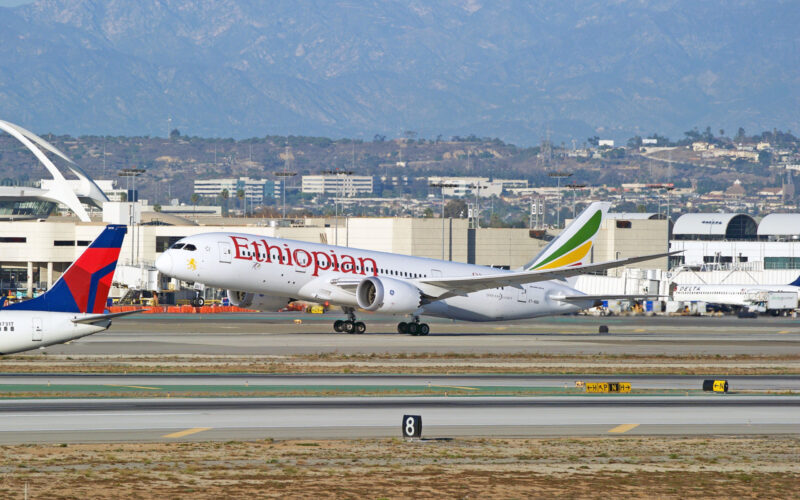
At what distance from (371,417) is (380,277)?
35.9 meters

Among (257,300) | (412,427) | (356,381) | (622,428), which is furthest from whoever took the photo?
(257,300)

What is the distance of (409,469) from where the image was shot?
2539 centimetres

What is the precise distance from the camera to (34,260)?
156750 millimetres

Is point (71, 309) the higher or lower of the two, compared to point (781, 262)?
lower

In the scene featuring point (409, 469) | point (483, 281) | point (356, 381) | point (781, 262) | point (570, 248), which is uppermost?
point (781, 262)

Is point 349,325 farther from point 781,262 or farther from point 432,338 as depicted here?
point 781,262

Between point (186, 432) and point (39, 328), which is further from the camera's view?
point (39, 328)

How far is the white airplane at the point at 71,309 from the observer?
143 feet

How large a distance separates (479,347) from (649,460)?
35751 mm

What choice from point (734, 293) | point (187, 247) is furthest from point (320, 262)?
point (734, 293)

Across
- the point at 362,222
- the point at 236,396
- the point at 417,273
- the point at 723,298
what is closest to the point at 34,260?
the point at 362,222

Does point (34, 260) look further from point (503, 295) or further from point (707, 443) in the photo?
point (707, 443)

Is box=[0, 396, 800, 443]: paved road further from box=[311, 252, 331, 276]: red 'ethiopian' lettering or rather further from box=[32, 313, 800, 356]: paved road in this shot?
box=[311, 252, 331, 276]: red 'ethiopian' lettering

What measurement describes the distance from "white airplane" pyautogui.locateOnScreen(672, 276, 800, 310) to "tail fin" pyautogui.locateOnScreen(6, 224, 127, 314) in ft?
336
